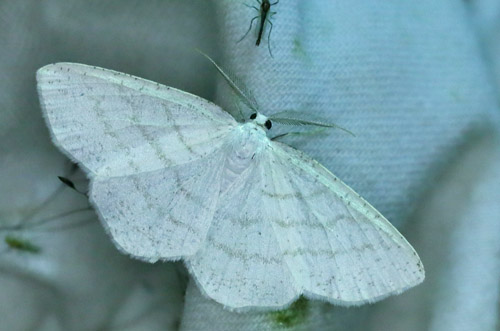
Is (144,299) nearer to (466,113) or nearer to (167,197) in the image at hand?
(167,197)

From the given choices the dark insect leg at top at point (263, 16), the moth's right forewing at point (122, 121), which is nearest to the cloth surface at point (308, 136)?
the dark insect leg at top at point (263, 16)

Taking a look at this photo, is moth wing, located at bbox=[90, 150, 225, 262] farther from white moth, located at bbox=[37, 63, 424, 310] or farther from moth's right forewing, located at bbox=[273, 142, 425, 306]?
moth's right forewing, located at bbox=[273, 142, 425, 306]

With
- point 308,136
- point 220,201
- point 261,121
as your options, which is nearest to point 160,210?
point 220,201

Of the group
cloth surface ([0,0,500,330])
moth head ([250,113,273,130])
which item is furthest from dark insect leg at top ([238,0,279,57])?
moth head ([250,113,273,130])

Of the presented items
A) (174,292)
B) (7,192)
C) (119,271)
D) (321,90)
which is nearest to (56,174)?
(7,192)

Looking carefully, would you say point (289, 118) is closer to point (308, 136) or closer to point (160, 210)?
point (308, 136)

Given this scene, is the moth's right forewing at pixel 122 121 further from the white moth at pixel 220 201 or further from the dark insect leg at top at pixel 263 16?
the dark insect leg at top at pixel 263 16
